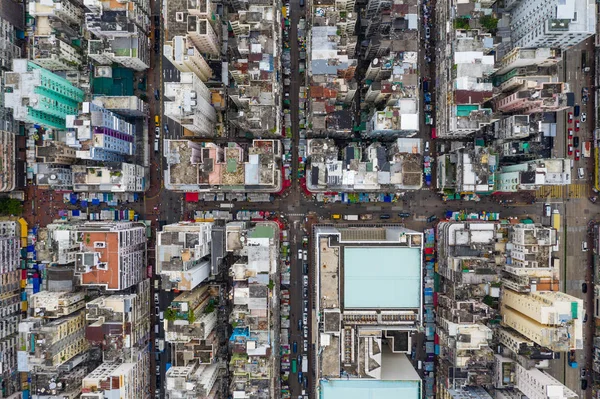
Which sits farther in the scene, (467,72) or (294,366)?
(294,366)

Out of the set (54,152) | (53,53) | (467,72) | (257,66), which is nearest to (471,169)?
(467,72)

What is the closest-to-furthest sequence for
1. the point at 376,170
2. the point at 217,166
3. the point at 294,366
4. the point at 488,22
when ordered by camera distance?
1. the point at 376,170
2. the point at 217,166
3. the point at 488,22
4. the point at 294,366

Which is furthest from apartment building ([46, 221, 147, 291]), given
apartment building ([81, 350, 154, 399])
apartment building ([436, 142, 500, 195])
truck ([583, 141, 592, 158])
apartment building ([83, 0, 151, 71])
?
truck ([583, 141, 592, 158])

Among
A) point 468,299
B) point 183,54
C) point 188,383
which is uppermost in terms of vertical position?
point 183,54

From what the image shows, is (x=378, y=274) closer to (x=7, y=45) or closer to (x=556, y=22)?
(x=556, y=22)

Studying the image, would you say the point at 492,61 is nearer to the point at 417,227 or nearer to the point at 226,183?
the point at 417,227

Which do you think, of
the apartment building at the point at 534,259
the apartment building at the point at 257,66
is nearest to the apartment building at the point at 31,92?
the apartment building at the point at 257,66
